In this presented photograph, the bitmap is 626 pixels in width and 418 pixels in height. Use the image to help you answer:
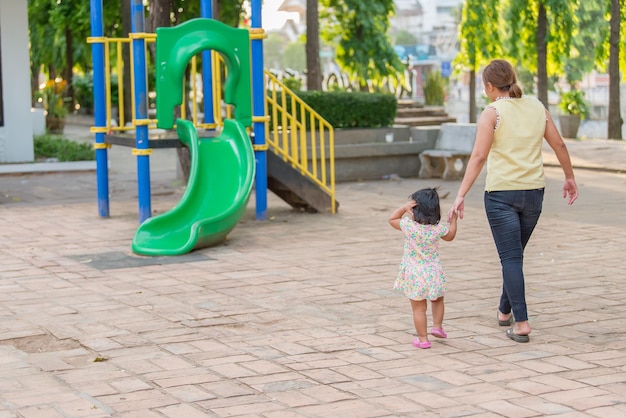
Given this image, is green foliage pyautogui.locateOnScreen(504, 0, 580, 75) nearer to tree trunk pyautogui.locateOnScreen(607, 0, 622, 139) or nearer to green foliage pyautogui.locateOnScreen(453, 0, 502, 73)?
green foliage pyautogui.locateOnScreen(453, 0, 502, 73)

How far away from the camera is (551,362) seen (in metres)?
5.72

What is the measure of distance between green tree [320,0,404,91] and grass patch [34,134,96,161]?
1070 cm

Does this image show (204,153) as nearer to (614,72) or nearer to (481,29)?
(614,72)

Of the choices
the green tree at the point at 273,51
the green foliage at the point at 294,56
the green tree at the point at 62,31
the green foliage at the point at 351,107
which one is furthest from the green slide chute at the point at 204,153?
the green tree at the point at 273,51

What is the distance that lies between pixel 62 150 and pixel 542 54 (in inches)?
557

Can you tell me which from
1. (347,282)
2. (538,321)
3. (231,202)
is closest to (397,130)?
(231,202)

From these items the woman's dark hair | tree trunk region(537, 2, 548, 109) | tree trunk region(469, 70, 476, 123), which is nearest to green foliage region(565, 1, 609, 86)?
tree trunk region(537, 2, 548, 109)

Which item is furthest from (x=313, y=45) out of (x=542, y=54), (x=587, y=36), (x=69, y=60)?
(x=587, y=36)

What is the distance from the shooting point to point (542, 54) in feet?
89.9

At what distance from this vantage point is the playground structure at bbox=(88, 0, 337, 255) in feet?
32.6

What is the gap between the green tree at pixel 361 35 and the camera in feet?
90.5

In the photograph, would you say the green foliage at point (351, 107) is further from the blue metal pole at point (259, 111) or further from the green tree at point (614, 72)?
the green tree at point (614, 72)

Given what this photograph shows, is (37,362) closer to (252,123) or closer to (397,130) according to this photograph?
(252,123)

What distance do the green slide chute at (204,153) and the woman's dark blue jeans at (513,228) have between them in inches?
156
